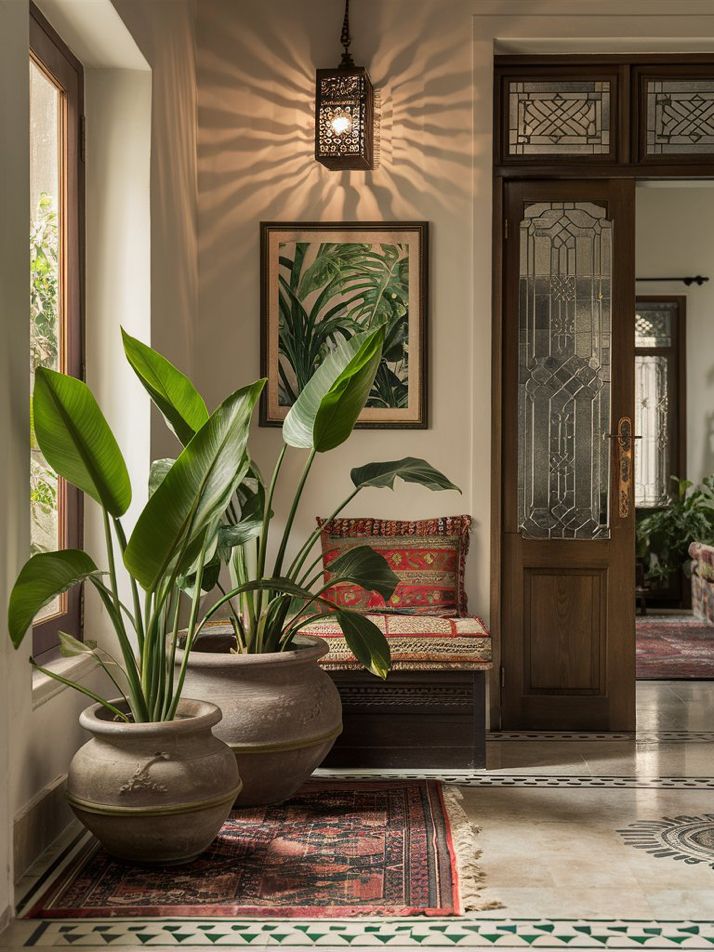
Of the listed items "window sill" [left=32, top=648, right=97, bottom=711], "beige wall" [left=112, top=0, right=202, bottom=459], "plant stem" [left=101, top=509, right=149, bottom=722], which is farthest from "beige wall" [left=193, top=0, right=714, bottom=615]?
"plant stem" [left=101, top=509, right=149, bottom=722]

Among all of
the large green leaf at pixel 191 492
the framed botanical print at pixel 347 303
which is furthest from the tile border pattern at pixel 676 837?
the framed botanical print at pixel 347 303

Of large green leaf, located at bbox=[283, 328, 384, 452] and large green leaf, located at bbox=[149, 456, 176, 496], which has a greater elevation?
large green leaf, located at bbox=[283, 328, 384, 452]

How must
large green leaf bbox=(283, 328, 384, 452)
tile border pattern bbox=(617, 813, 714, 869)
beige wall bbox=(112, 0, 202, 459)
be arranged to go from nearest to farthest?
tile border pattern bbox=(617, 813, 714, 869)
large green leaf bbox=(283, 328, 384, 452)
beige wall bbox=(112, 0, 202, 459)

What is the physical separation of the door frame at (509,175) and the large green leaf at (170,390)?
5.88ft

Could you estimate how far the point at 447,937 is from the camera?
245cm

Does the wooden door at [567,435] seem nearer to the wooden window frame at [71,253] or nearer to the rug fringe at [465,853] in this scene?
the rug fringe at [465,853]

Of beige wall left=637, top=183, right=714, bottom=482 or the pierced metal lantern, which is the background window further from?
the pierced metal lantern

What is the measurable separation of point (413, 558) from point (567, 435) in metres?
0.84

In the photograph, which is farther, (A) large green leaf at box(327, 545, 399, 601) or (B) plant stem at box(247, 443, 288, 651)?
(A) large green leaf at box(327, 545, 399, 601)

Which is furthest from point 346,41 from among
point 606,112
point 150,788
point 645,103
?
point 150,788

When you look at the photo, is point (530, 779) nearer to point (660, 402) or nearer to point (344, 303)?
point (344, 303)

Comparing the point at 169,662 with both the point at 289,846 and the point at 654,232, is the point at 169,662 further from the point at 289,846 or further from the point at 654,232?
the point at 654,232

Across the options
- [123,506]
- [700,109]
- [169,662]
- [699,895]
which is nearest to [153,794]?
[169,662]

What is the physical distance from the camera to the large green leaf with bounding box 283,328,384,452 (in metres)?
3.09
